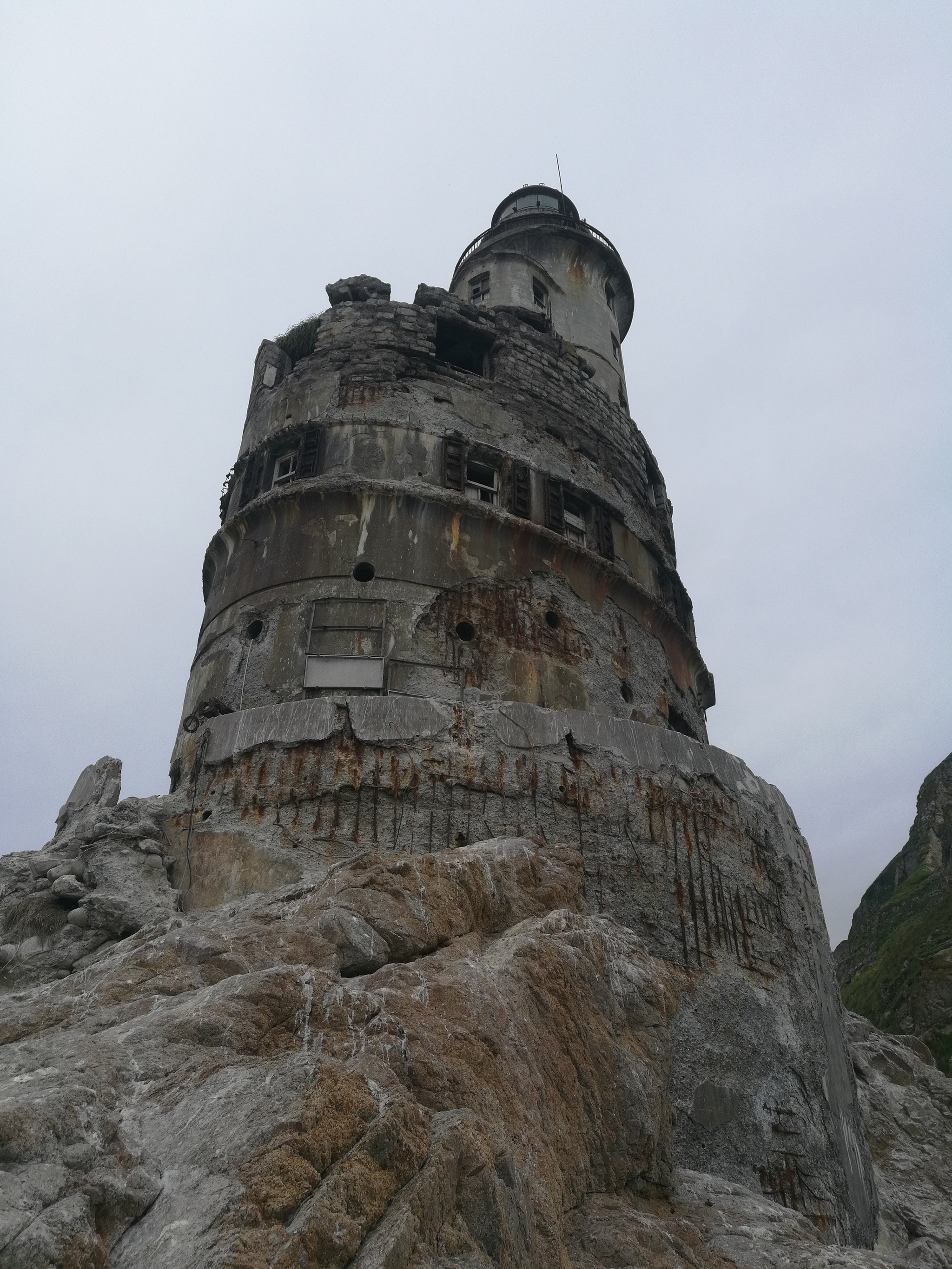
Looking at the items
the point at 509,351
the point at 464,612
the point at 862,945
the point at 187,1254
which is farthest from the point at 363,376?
the point at 862,945

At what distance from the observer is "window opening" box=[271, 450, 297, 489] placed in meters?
13.0

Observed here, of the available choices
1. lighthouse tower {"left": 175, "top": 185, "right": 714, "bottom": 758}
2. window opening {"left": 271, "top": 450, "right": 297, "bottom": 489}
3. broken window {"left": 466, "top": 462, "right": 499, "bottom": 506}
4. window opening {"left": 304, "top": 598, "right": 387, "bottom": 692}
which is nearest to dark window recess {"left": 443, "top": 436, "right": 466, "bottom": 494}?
lighthouse tower {"left": 175, "top": 185, "right": 714, "bottom": 758}

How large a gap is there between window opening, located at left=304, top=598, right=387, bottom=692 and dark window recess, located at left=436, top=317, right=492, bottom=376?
580 cm

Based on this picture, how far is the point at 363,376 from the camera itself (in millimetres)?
13672

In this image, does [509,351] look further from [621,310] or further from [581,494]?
[621,310]

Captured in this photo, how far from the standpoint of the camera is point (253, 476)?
13.4 meters

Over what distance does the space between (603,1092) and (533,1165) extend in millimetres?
1350

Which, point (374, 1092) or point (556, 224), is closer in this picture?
point (374, 1092)

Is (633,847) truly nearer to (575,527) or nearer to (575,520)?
(575,527)

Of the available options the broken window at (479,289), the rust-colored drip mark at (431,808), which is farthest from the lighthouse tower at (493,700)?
the broken window at (479,289)

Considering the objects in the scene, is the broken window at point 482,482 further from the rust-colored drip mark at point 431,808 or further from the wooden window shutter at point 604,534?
the rust-colored drip mark at point 431,808

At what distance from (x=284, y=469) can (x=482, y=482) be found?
267 cm

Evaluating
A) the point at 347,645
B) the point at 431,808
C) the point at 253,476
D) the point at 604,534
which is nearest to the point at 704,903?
the point at 431,808

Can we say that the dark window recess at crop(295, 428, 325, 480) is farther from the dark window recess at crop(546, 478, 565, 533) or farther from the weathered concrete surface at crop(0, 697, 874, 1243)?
the weathered concrete surface at crop(0, 697, 874, 1243)
